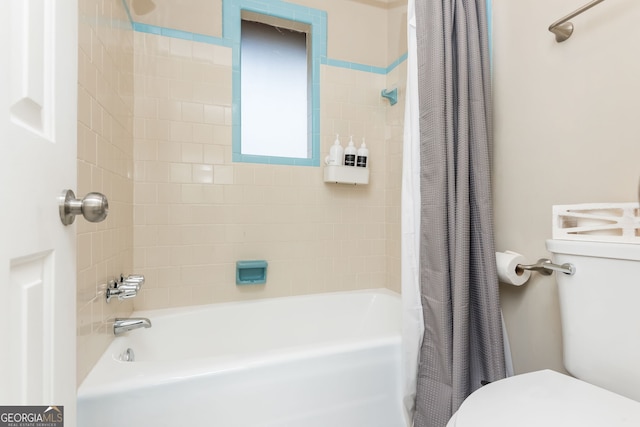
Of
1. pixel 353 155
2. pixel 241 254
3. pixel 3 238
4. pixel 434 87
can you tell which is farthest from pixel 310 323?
pixel 3 238

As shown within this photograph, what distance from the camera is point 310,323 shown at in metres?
1.86

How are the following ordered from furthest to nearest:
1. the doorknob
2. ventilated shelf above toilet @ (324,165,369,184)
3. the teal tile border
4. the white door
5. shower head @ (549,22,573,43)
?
ventilated shelf above toilet @ (324,165,369,184)
the teal tile border
shower head @ (549,22,573,43)
the doorknob
the white door

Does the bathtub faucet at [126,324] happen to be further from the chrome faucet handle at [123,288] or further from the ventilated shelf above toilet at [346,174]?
the ventilated shelf above toilet at [346,174]

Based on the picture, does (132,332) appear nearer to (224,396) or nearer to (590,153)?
(224,396)

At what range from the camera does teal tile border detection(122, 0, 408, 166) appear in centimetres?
169

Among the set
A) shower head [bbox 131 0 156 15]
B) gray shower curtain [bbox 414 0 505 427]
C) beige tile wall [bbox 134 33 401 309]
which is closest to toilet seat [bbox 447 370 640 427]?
gray shower curtain [bbox 414 0 505 427]

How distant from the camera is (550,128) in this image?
1102mm

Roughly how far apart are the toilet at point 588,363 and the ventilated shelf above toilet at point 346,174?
110 centimetres

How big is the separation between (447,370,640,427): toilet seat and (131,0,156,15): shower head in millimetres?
2213

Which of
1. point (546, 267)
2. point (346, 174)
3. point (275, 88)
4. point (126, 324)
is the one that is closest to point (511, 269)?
point (546, 267)

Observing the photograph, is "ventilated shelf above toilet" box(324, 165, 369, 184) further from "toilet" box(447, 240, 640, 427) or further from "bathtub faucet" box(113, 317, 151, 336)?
"bathtub faucet" box(113, 317, 151, 336)

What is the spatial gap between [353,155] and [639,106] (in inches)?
49.1

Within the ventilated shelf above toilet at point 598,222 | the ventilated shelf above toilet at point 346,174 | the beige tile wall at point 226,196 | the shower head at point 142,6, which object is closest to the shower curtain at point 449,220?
the ventilated shelf above toilet at point 598,222

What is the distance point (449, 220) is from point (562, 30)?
0.75 metres
